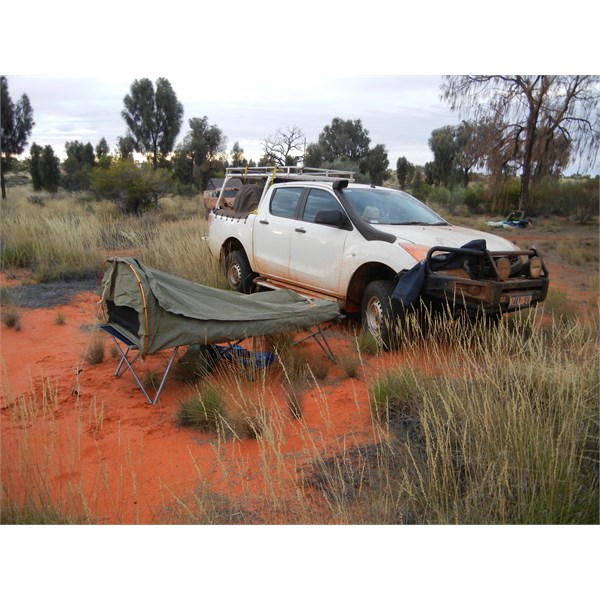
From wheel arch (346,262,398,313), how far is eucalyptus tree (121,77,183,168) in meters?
26.9

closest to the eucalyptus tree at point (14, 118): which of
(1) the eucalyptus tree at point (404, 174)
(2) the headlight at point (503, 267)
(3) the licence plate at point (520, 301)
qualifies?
(2) the headlight at point (503, 267)

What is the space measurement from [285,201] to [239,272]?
1.46 m

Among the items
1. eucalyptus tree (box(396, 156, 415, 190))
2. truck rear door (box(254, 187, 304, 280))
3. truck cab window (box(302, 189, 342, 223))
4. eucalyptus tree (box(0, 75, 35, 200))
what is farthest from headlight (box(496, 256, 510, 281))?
eucalyptus tree (box(396, 156, 415, 190))

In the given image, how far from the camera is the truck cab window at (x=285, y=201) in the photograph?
755cm

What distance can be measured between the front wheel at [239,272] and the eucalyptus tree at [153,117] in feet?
79.2

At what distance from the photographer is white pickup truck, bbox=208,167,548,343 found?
18.0 feet

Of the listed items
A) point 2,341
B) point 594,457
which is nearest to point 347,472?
point 594,457

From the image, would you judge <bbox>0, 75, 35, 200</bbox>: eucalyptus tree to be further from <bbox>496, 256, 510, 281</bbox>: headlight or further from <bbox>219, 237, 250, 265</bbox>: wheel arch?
<bbox>496, 256, 510, 281</bbox>: headlight

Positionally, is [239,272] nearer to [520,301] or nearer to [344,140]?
[520,301]

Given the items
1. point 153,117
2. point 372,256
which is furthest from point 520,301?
point 153,117

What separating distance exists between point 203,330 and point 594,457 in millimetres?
3092

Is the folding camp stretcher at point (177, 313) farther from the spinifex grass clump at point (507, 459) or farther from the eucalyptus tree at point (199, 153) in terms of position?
the eucalyptus tree at point (199, 153)
